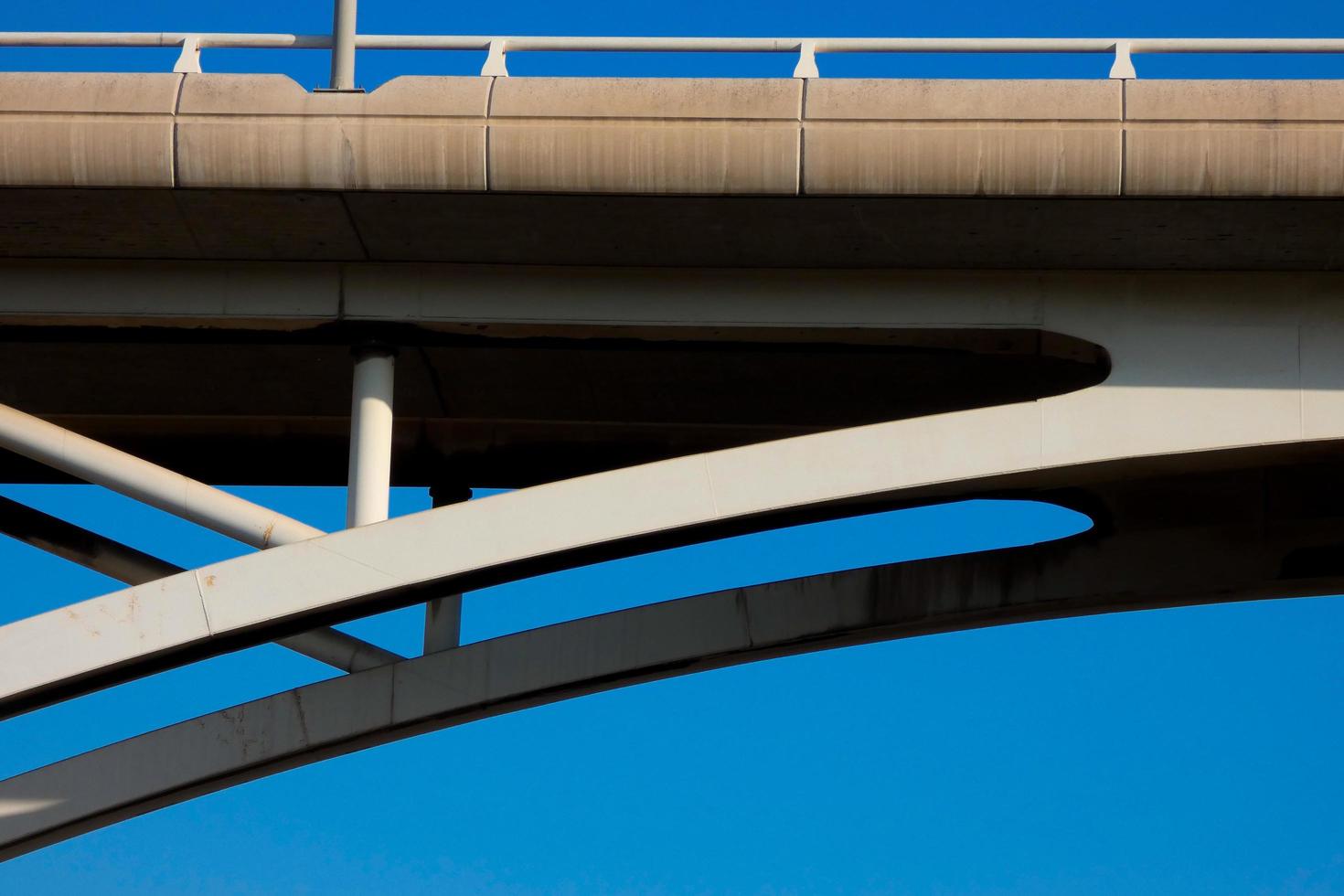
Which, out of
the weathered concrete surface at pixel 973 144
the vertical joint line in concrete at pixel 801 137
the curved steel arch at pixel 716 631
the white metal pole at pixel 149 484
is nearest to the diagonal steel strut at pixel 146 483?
the white metal pole at pixel 149 484

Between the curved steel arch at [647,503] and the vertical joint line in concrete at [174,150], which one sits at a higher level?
the vertical joint line in concrete at [174,150]

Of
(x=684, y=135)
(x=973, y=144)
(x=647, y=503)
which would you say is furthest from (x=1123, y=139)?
(x=647, y=503)

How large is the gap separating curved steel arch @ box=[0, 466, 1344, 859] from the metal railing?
3.36m

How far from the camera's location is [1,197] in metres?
8.84

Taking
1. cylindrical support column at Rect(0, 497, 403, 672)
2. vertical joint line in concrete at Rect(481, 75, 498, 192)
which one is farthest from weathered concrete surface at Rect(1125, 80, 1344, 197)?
cylindrical support column at Rect(0, 497, 403, 672)

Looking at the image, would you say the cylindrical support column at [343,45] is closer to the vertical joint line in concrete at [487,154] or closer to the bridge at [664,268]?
the bridge at [664,268]

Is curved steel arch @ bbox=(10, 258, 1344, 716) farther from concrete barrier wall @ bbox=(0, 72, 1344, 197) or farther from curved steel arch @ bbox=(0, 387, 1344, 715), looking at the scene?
concrete barrier wall @ bbox=(0, 72, 1344, 197)

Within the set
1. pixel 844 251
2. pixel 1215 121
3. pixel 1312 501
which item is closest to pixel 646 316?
pixel 844 251

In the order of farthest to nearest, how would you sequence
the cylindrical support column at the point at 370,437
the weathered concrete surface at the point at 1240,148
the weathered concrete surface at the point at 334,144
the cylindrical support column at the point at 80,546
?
the cylindrical support column at the point at 80,546 < the cylindrical support column at the point at 370,437 < the weathered concrete surface at the point at 334,144 < the weathered concrete surface at the point at 1240,148

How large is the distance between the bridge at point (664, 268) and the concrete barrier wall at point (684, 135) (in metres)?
0.01

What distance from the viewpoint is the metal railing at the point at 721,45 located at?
8.69 metres

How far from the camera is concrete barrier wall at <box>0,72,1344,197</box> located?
8367 millimetres

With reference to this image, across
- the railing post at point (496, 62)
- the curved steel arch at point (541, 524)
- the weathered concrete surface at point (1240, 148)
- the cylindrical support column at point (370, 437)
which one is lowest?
the curved steel arch at point (541, 524)

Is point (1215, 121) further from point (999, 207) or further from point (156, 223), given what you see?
point (156, 223)
